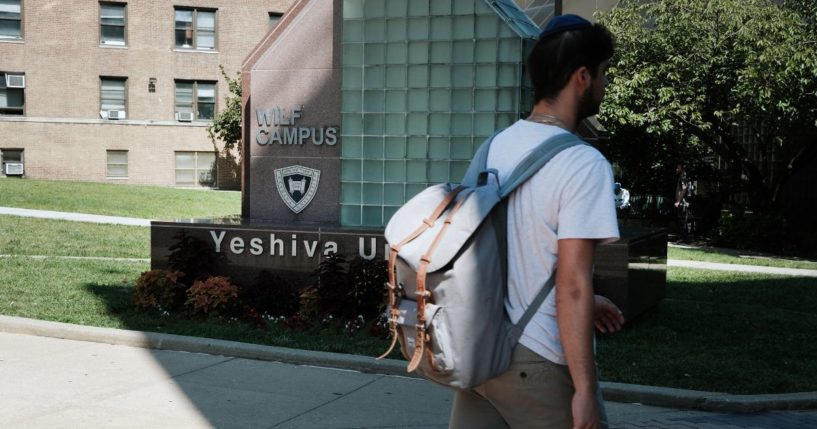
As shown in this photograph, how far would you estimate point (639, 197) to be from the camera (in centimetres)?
2666

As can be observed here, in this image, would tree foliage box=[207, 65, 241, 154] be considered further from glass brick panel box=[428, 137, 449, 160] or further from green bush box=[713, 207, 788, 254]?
glass brick panel box=[428, 137, 449, 160]

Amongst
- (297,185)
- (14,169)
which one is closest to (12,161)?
(14,169)

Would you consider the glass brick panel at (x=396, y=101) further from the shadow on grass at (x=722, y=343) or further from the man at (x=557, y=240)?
the man at (x=557, y=240)

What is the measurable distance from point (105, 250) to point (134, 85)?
24491mm

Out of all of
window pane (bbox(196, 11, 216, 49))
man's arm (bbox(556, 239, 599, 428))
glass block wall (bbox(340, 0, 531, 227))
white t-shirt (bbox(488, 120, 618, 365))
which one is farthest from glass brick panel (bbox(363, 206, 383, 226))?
window pane (bbox(196, 11, 216, 49))

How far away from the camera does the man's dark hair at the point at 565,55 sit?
2.63 metres

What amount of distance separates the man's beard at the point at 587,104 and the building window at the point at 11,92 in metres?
38.2

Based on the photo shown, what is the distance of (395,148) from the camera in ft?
33.8

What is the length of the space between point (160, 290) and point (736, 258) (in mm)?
12503

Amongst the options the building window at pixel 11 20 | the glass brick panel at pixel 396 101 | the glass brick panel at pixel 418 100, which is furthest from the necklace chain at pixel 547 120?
the building window at pixel 11 20

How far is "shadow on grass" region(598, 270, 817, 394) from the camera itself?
7.29 meters

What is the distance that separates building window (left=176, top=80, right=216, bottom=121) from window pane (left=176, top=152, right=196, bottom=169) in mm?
1524

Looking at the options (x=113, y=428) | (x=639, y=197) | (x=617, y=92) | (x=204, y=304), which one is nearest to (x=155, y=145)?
(x=639, y=197)

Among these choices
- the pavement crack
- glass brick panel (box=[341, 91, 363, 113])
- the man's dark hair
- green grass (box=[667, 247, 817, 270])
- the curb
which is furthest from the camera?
green grass (box=[667, 247, 817, 270])
